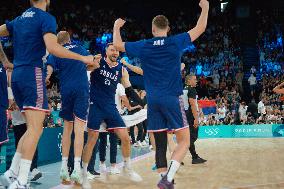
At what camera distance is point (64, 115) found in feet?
20.2

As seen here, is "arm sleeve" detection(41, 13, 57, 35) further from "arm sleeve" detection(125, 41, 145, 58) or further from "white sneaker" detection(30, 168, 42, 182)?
"white sneaker" detection(30, 168, 42, 182)

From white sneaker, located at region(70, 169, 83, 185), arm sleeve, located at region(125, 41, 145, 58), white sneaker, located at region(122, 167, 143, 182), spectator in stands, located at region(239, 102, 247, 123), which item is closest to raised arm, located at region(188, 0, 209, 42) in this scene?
arm sleeve, located at region(125, 41, 145, 58)

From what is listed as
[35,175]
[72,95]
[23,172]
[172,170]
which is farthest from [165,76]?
[35,175]

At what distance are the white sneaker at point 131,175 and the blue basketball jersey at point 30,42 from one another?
8.94 feet

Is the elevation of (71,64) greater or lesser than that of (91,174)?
greater

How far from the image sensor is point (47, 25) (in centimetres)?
452

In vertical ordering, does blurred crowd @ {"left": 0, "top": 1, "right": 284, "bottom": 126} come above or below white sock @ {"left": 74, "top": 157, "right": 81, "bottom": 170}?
above

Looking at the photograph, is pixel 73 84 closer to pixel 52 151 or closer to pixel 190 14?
pixel 52 151

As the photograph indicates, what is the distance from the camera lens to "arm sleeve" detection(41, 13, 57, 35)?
4.49 m

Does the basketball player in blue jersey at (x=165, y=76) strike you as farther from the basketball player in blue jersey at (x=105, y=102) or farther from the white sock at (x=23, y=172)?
the white sock at (x=23, y=172)

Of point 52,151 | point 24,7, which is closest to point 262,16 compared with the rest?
point 24,7

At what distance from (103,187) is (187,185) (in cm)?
117

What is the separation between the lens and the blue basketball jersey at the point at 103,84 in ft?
21.6

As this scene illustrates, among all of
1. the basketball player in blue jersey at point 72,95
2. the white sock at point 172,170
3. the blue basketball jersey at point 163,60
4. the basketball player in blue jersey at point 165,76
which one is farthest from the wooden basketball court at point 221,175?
the blue basketball jersey at point 163,60
